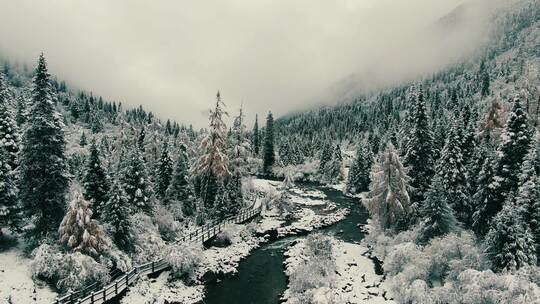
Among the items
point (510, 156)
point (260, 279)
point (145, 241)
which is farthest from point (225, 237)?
point (510, 156)

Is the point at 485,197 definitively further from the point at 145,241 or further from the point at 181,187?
the point at 181,187

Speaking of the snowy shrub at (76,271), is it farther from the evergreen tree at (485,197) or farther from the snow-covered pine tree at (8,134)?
the evergreen tree at (485,197)

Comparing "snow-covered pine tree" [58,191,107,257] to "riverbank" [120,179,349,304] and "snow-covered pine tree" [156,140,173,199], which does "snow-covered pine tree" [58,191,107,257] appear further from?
"snow-covered pine tree" [156,140,173,199]

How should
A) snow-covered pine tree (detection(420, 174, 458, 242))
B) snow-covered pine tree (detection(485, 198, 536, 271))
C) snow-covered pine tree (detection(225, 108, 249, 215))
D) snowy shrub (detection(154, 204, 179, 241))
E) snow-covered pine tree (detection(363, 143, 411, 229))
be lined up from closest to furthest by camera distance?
snow-covered pine tree (detection(485, 198, 536, 271)) < snow-covered pine tree (detection(420, 174, 458, 242)) < snowy shrub (detection(154, 204, 179, 241)) < snow-covered pine tree (detection(363, 143, 411, 229)) < snow-covered pine tree (detection(225, 108, 249, 215))

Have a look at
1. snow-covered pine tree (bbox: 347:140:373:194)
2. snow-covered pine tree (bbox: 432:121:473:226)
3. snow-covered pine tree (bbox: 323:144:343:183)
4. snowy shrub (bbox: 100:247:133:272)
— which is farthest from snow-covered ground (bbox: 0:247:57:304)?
snow-covered pine tree (bbox: 323:144:343:183)

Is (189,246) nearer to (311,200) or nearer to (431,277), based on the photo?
(431,277)

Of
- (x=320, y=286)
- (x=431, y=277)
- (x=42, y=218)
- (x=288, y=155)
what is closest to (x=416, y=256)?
(x=431, y=277)
